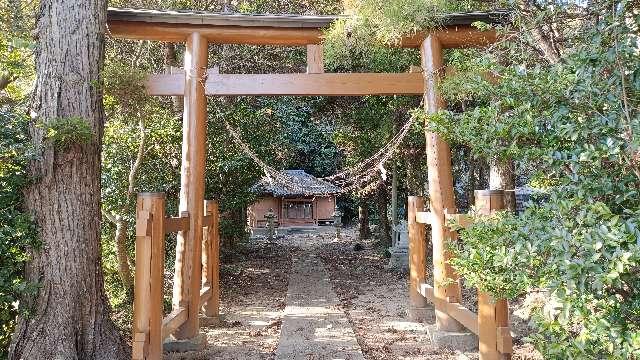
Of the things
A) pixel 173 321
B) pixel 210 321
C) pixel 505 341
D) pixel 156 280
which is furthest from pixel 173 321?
pixel 505 341

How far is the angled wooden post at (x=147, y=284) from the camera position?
12.3 feet

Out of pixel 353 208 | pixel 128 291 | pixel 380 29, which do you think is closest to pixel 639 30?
pixel 380 29

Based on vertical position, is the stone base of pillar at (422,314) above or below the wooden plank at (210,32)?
below

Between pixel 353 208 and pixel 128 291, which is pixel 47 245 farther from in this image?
pixel 353 208

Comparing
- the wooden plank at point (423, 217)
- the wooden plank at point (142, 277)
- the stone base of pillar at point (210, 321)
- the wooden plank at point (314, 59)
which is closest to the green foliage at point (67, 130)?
the wooden plank at point (142, 277)

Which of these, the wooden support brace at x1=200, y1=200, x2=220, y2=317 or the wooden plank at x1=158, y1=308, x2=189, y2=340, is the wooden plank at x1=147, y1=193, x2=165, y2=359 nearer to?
the wooden plank at x1=158, y1=308, x2=189, y2=340

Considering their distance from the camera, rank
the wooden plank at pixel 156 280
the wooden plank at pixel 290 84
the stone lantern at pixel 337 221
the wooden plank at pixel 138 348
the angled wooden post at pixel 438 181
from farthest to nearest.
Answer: the stone lantern at pixel 337 221, the wooden plank at pixel 290 84, the angled wooden post at pixel 438 181, the wooden plank at pixel 156 280, the wooden plank at pixel 138 348

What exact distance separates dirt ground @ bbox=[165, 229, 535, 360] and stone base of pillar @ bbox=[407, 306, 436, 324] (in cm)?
11

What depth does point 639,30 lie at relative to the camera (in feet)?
6.88

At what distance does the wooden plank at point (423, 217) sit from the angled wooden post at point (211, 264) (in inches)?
105

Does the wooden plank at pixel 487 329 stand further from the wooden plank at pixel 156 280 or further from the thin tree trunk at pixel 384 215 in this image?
the thin tree trunk at pixel 384 215

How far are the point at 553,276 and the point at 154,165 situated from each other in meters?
7.17

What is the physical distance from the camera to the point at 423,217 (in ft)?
20.3

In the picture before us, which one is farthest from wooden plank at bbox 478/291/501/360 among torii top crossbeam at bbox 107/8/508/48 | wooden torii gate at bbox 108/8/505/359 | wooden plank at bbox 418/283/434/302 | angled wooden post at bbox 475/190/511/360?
torii top crossbeam at bbox 107/8/508/48
